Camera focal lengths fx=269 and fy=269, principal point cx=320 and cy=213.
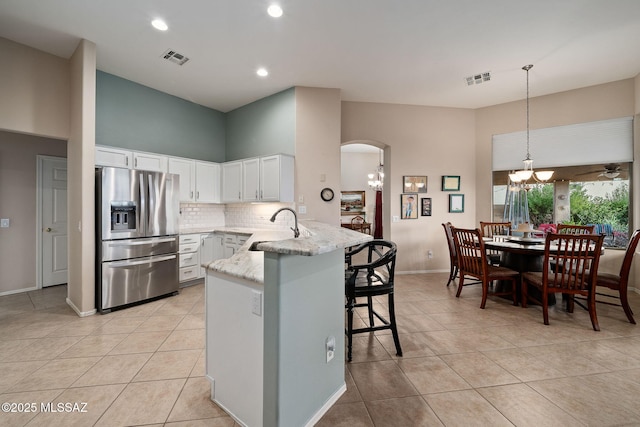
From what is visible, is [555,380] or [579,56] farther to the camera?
[579,56]

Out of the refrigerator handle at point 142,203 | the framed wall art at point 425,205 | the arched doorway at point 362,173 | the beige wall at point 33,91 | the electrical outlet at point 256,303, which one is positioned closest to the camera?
the electrical outlet at point 256,303

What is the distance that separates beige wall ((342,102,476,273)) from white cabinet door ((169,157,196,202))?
275 centimetres

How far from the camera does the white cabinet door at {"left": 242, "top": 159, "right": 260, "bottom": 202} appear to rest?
4.38 m

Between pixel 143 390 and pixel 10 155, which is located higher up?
pixel 10 155

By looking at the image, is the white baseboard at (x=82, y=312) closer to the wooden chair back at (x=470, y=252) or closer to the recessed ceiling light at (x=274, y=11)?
the recessed ceiling light at (x=274, y=11)

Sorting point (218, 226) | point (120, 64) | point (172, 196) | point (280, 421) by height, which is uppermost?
point (120, 64)

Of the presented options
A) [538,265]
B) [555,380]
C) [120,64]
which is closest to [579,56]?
[538,265]

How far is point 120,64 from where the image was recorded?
11.9 ft

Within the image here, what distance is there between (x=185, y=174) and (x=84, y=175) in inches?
57.4

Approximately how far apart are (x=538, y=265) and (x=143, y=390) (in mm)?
4438

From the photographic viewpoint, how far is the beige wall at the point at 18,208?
12.5 ft

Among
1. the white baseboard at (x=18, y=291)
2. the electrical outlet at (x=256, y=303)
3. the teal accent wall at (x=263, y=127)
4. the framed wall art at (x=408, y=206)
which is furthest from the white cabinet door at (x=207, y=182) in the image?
the electrical outlet at (x=256, y=303)

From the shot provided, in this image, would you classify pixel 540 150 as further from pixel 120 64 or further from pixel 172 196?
pixel 120 64

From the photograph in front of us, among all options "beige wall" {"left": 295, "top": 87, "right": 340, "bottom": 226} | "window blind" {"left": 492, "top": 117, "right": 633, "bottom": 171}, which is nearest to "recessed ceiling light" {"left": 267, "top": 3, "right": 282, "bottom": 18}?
"beige wall" {"left": 295, "top": 87, "right": 340, "bottom": 226}
